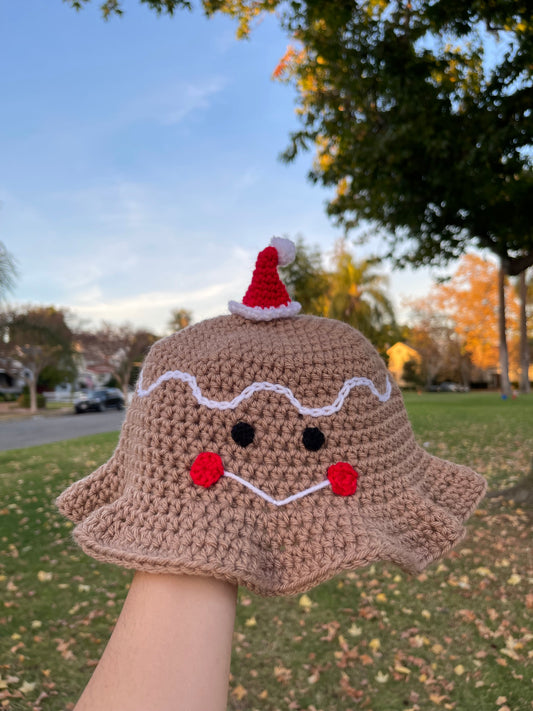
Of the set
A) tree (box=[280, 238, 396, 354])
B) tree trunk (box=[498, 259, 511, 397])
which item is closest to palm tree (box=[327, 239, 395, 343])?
tree (box=[280, 238, 396, 354])

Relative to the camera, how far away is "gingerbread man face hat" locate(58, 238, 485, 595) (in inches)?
42.6

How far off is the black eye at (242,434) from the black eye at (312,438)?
130mm

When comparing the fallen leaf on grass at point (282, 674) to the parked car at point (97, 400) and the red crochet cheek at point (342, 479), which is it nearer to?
the red crochet cheek at point (342, 479)

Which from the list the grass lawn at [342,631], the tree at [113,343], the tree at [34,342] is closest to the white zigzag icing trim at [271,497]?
the grass lawn at [342,631]

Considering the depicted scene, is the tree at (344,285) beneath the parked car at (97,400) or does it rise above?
above

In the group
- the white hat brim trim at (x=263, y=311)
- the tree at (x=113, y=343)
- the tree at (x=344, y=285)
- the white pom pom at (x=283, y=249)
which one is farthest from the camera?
the tree at (x=113, y=343)

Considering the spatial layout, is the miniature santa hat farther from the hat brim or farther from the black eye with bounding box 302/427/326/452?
the hat brim

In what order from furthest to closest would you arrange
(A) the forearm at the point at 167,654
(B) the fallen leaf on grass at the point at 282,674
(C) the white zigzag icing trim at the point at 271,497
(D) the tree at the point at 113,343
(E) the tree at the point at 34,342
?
(D) the tree at the point at 113,343
(E) the tree at the point at 34,342
(B) the fallen leaf on grass at the point at 282,674
(C) the white zigzag icing trim at the point at 271,497
(A) the forearm at the point at 167,654

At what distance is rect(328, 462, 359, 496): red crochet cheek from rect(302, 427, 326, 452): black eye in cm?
6

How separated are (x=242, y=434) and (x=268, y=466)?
0.10 m

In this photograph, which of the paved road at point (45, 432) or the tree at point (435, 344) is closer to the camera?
the paved road at point (45, 432)

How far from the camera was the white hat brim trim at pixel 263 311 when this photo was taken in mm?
1298

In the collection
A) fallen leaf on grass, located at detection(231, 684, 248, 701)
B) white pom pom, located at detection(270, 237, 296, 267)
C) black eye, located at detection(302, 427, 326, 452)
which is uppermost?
white pom pom, located at detection(270, 237, 296, 267)

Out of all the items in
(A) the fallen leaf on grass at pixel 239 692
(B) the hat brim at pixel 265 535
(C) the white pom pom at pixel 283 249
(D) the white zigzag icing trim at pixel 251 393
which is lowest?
(A) the fallen leaf on grass at pixel 239 692
